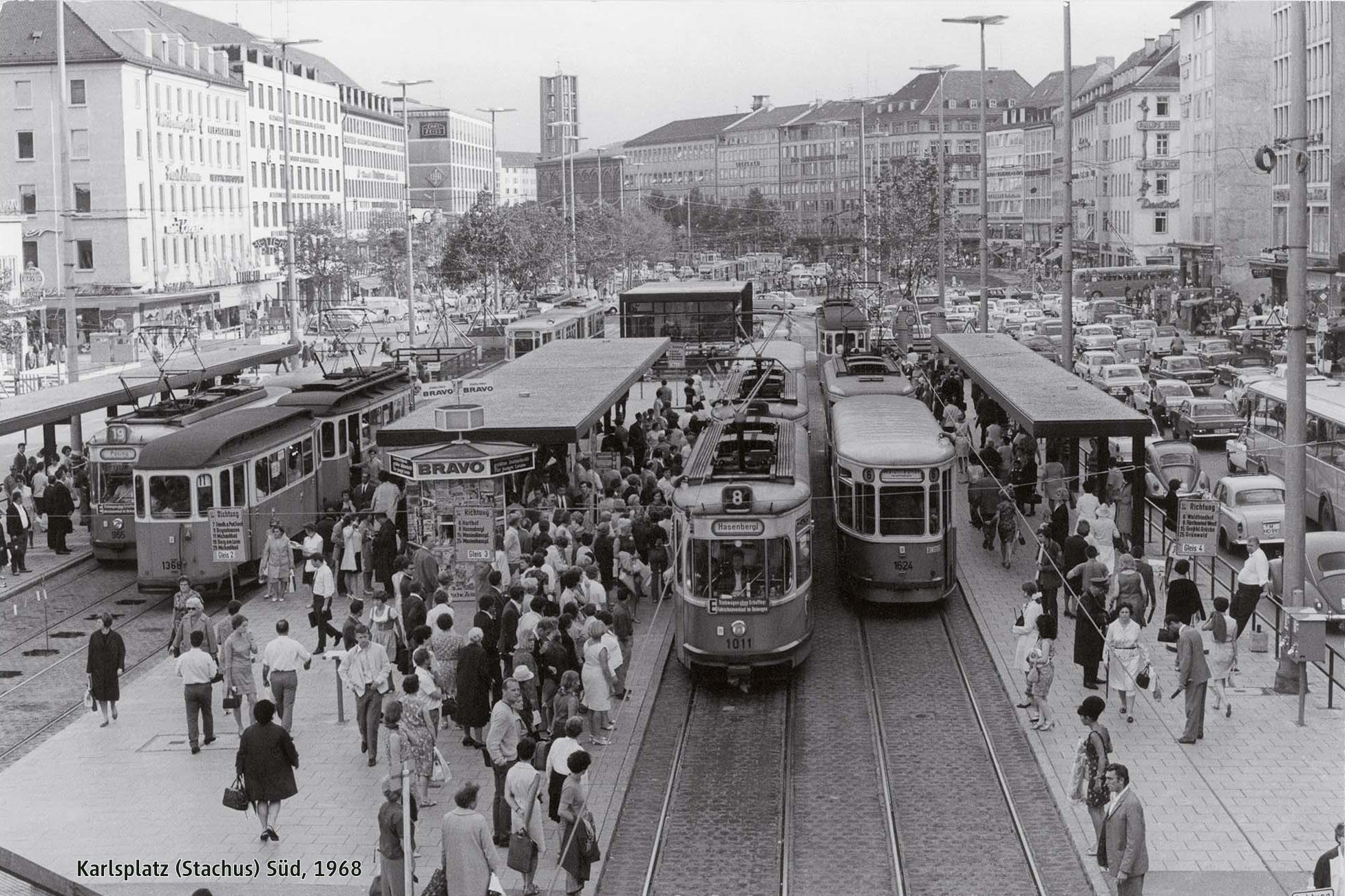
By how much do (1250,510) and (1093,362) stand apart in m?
27.3

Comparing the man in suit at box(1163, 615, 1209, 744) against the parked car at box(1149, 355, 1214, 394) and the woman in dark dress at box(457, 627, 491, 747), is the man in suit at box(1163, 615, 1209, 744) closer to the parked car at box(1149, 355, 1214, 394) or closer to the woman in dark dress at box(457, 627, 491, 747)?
the woman in dark dress at box(457, 627, 491, 747)

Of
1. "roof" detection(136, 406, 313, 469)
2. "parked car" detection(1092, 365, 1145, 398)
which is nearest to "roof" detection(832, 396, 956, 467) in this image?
"roof" detection(136, 406, 313, 469)

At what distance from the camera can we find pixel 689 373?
55688mm

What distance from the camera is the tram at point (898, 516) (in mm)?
23109

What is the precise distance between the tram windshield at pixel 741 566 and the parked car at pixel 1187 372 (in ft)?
115

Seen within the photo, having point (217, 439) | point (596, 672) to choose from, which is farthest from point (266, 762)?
point (217, 439)

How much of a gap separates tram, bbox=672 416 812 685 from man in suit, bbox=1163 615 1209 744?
14.6ft

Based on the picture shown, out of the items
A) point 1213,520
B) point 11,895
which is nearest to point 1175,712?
point 1213,520

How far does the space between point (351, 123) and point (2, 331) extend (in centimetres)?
9235

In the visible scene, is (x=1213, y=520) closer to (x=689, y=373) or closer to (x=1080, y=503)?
(x=1080, y=503)

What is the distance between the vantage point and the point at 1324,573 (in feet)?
76.7

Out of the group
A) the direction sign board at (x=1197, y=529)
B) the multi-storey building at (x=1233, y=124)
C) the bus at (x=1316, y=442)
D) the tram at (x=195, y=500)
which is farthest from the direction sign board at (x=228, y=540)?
the multi-storey building at (x=1233, y=124)

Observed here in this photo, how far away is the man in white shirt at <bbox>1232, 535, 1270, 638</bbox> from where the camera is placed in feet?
69.7

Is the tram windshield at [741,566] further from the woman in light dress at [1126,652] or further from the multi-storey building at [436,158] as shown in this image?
the multi-storey building at [436,158]
